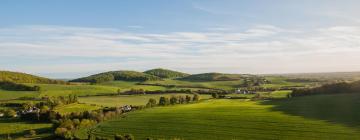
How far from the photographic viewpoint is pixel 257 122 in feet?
242

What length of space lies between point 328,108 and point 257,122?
16.8m

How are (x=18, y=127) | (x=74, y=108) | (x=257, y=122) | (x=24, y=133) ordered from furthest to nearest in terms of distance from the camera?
(x=74, y=108), (x=18, y=127), (x=24, y=133), (x=257, y=122)

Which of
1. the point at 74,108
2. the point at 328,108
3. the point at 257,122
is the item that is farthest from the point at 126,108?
the point at 328,108

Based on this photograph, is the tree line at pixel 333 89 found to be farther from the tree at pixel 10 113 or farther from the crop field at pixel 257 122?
the tree at pixel 10 113

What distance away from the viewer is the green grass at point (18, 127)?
3856 inches

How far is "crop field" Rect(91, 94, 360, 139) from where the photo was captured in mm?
63688

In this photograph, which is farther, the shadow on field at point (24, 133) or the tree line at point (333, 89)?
the tree line at point (333, 89)

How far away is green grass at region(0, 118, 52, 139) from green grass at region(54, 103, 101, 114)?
10.9 meters

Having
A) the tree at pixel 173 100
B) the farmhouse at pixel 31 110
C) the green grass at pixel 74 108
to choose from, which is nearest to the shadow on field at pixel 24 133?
the green grass at pixel 74 108

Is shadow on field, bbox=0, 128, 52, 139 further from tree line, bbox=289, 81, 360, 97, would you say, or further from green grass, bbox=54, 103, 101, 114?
tree line, bbox=289, 81, 360, 97

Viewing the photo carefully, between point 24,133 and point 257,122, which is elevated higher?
point 257,122

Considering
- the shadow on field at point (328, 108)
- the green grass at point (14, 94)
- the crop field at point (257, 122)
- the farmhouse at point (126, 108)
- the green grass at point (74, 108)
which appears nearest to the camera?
the crop field at point (257, 122)

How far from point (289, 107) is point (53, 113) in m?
61.0

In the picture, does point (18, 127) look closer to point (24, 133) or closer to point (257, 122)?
point (24, 133)
